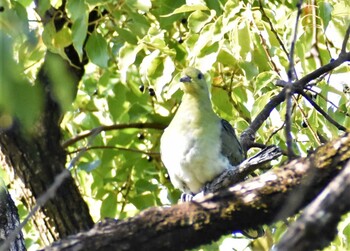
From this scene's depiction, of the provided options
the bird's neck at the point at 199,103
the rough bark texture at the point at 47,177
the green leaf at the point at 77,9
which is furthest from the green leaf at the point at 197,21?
the rough bark texture at the point at 47,177

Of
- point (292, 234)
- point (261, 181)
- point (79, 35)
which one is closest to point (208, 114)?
point (79, 35)

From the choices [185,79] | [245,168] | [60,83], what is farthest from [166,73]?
[60,83]

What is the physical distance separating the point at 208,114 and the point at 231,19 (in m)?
0.66

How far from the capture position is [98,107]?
6133mm

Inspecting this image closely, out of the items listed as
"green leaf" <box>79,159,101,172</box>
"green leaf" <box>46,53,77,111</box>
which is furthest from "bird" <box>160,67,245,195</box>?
"green leaf" <box>46,53,77,111</box>

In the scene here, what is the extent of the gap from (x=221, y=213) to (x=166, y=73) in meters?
2.11

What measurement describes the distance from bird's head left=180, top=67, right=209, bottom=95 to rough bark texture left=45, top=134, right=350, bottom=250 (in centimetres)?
196

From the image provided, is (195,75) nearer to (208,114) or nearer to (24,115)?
(208,114)

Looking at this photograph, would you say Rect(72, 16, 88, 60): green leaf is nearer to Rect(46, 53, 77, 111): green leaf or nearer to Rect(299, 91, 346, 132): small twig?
Rect(299, 91, 346, 132): small twig

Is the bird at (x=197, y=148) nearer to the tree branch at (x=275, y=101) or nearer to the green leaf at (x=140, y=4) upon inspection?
the tree branch at (x=275, y=101)

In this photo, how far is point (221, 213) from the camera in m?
2.55

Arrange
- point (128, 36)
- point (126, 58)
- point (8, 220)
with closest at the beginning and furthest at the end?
point (8, 220) → point (126, 58) → point (128, 36)

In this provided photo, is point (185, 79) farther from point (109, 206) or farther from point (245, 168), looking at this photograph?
point (109, 206)

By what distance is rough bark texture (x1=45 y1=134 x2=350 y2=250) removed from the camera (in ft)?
8.14
